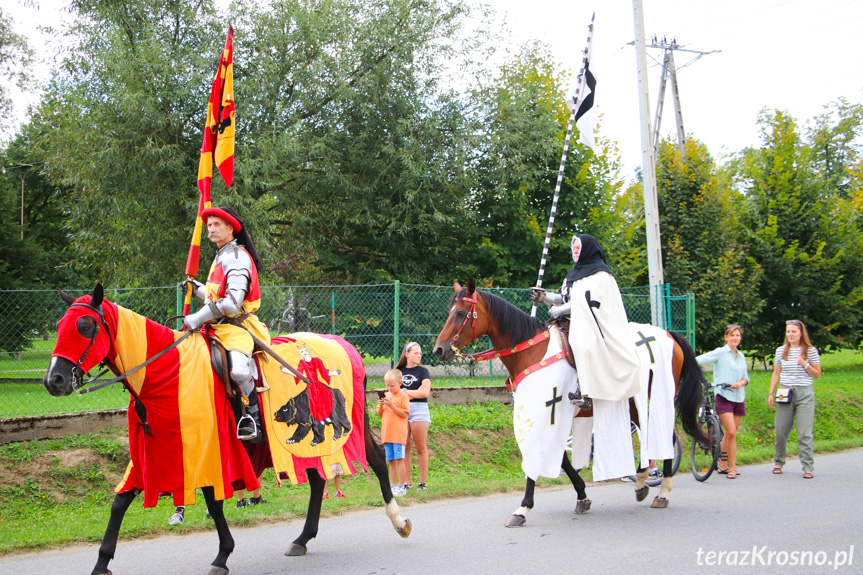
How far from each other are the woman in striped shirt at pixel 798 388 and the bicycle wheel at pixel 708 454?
0.84 meters

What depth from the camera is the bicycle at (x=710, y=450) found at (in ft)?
30.1

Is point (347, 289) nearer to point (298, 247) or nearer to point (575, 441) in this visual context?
point (575, 441)

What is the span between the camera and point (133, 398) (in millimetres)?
4828

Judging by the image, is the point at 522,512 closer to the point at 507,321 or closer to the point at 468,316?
the point at 507,321

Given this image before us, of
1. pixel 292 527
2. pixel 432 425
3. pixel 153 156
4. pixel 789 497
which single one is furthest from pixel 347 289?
pixel 789 497

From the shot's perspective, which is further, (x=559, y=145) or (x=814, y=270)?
(x=814, y=270)

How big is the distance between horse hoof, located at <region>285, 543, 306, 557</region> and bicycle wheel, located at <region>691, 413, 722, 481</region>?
5.60 m

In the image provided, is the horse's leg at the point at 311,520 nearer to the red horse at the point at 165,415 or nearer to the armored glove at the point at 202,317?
the red horse at the point at 165,415

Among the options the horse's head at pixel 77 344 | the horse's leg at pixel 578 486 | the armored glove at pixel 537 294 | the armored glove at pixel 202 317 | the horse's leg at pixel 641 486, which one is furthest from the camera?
the horse's leg at pixel 641 486

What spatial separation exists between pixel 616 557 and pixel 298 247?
12314 millimetres

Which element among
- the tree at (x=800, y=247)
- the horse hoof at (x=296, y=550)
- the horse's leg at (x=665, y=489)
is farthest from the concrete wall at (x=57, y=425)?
the tree at (x=800, y=247)

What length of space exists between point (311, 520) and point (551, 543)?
201 centimetres

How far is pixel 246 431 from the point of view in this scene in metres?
5.05

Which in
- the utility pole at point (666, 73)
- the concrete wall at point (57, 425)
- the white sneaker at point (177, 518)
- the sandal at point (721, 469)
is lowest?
the sandal at point (721, 469)
